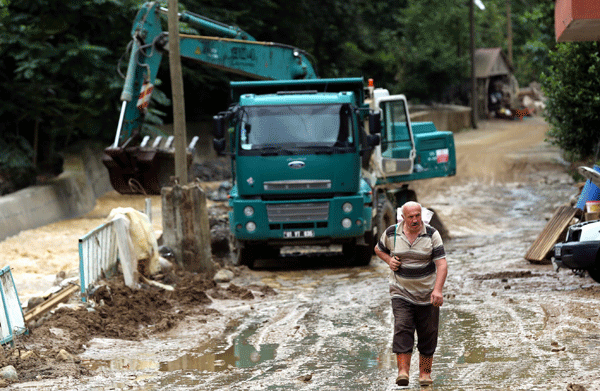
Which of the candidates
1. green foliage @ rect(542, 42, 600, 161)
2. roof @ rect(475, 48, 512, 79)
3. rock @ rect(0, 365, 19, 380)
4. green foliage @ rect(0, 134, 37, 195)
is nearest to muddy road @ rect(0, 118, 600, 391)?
rock @ rect(0, 365, 19, 380)

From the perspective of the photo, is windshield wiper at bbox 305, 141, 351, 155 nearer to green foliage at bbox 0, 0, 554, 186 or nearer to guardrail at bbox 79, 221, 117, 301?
guardrail at bbox 79, 221, 117, 301

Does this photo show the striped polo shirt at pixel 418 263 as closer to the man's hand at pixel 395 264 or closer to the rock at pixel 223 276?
the man's hand at pixel 395 264

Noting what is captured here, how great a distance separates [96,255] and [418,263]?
601 centimetres

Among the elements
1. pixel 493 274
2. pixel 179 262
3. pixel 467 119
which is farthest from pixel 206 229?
pixel 467 119

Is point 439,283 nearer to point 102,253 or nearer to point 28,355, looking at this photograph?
point 28,355

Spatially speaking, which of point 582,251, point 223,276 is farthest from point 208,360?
point 223,276

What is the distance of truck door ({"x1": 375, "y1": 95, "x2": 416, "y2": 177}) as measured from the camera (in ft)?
58.7

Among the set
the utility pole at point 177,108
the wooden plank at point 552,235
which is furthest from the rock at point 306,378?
the wooden plank at point 552,235

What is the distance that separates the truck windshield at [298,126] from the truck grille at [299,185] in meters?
0.62

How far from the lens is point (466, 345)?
912cm

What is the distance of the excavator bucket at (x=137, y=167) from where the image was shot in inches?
648

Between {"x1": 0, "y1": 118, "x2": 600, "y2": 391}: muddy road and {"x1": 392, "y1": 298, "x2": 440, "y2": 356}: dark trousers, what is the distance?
0.37 metres

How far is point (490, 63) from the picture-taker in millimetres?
58938

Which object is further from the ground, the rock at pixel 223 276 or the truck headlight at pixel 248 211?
the truck headlight at pixel 248 211
